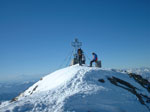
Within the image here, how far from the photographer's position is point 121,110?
10.1 m

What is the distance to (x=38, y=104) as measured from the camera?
32.1ft

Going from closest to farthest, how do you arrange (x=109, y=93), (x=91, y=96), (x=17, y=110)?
(x=17, y=110) < (x=91, y=96) < (x=109, y=93)

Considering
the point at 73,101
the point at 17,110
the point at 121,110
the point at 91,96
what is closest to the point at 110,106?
the point at 121,110

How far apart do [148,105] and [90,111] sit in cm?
673

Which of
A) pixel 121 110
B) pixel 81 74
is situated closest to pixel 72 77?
pixel 81 74

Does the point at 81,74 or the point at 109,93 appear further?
the point at 81,74

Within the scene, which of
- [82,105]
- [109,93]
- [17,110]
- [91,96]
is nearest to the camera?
[17,110]

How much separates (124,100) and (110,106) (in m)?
2.12

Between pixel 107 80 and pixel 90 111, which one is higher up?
pixel 107 80

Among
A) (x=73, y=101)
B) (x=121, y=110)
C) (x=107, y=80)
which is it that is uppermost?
(x=107, y=80)

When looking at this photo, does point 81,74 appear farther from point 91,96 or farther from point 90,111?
point 90,111

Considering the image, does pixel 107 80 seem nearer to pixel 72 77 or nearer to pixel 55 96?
pixel 72 77

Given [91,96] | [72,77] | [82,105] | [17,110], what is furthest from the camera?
[72,77]

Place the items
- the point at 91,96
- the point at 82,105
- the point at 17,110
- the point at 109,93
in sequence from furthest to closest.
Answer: the point at 109,93 < the point at 91,96 < the point at 82,105 < the point at 17,110
